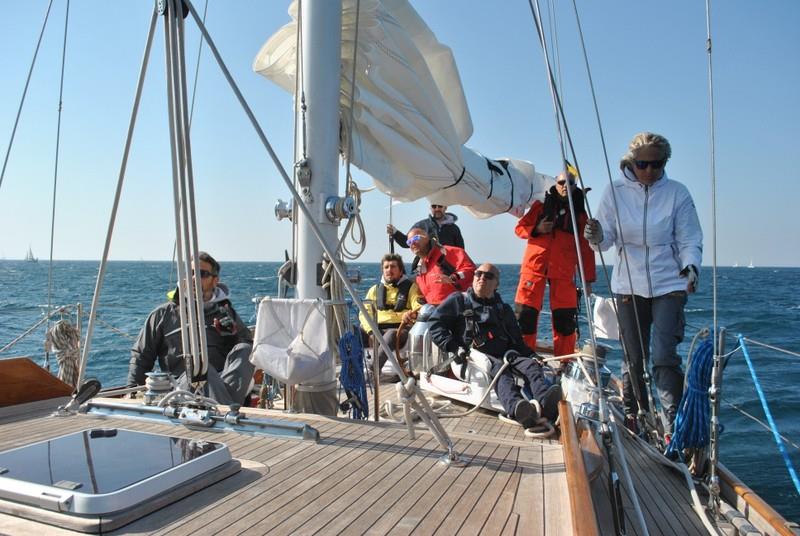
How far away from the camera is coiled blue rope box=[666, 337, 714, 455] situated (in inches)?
91.4

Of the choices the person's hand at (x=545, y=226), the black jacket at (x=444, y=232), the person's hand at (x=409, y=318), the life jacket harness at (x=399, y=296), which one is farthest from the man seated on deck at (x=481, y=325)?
the black jacket at (x=444, y=232)

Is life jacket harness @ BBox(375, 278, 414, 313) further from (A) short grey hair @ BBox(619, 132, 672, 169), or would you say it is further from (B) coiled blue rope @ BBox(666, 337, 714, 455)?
(B) coiled blue rope @ BBox(666, 337, 714, 455)

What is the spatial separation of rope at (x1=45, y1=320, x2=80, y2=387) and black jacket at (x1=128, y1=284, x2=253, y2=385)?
3.69ft

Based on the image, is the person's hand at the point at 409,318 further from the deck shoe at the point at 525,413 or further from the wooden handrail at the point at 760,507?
the wooden handrail at the point at 760,507

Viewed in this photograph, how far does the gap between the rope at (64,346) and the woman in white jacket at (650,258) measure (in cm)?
384

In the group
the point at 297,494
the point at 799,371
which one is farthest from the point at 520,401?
the point at 799,371

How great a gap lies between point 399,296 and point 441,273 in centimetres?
49

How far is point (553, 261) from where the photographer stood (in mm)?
4191

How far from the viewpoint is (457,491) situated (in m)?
1.84

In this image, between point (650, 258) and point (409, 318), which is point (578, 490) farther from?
point (409, 318)

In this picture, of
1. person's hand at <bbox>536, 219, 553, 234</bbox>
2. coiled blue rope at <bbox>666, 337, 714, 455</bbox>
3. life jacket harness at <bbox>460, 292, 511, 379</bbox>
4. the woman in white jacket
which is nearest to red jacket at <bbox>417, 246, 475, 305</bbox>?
person's hand at <bbox>536, 219, 553, 234</bbox>

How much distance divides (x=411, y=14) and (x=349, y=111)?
3.15 ft

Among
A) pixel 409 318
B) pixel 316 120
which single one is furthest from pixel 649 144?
pixel 409 318

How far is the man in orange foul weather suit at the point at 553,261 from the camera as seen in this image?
4168 millimetres
